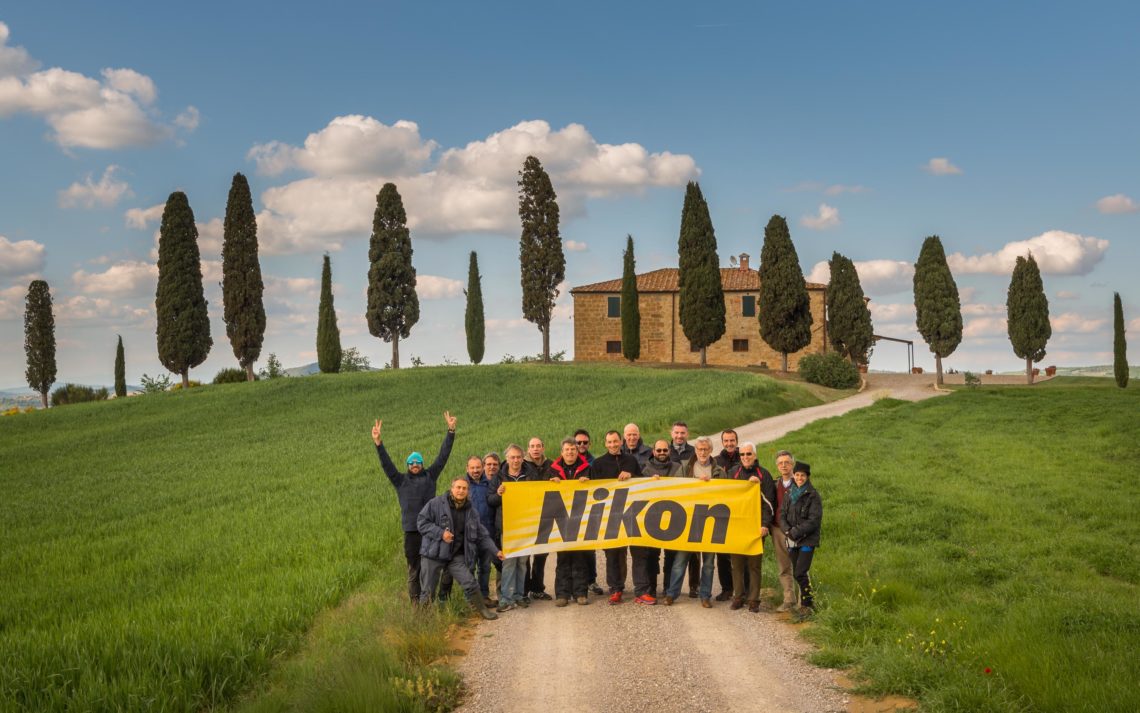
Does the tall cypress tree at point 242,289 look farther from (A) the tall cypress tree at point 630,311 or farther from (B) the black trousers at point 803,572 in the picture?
(B) the black trousers at point 803,572

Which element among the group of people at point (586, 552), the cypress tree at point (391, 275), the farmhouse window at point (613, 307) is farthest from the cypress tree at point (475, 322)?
the group of people at point (586, 552)

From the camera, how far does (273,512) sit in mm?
19766

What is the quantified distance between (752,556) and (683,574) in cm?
101

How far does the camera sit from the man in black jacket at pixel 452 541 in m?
11.4

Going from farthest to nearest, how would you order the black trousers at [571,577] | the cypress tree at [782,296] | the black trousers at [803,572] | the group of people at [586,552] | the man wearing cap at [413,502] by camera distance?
the cypress tree at [782,296], the black trousers at [571,577], the man wearing cap at [413,502], the group of people at [586,552], the black trousers at [803,572]

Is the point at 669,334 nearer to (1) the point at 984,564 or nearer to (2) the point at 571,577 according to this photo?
(1) the point at 984,564

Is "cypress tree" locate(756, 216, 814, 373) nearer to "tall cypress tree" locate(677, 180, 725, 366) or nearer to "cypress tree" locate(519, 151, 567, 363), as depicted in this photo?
"tall cypress tree" locate(677, 180, 725, 366)

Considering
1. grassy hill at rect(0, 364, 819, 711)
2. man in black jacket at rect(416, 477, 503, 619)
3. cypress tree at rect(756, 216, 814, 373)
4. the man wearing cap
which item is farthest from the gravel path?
cypress tree at rect(756, 216, 814, 373)

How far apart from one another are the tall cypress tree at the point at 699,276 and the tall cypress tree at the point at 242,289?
30301 mm

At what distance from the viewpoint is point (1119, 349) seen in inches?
2347

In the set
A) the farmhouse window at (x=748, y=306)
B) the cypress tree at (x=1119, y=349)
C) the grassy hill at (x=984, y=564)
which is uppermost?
the farmhouse window at (x=748, y=306)

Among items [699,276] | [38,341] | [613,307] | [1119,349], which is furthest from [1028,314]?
[38,341]

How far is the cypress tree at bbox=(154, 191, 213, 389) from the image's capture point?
192 feet

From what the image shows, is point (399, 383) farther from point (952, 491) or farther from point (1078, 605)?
point (1078, 605)
